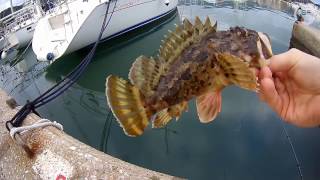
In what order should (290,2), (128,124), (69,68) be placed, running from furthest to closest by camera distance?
(290,2), (69,68), (128,124)

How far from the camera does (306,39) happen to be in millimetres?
12492

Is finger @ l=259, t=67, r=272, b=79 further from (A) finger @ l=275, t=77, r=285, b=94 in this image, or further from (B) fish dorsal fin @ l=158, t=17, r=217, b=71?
(B) fish dorsal fin @ l=158, t=17, r=217, b=71

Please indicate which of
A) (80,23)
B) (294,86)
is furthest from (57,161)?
(80,23)

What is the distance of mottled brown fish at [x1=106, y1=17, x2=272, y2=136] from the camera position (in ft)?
Answer: 8.66

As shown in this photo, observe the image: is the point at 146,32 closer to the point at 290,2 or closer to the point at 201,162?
the point at 290,2

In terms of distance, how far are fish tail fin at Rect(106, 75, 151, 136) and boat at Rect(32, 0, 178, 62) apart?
1127 centimetres

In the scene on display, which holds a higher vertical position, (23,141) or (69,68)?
(23,141)

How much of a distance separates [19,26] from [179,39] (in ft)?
51.6

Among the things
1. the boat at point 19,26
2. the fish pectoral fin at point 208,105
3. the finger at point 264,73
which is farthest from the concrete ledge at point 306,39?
the boat at point 19,26

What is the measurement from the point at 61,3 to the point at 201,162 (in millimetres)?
9939

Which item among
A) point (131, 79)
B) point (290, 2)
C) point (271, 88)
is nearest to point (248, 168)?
point (271, 88)

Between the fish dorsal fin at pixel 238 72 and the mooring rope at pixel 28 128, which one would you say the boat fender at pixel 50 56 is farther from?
the fish dorsal fin at pixel 238 72

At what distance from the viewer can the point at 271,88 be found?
2906 mm

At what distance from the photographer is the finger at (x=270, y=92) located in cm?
286
